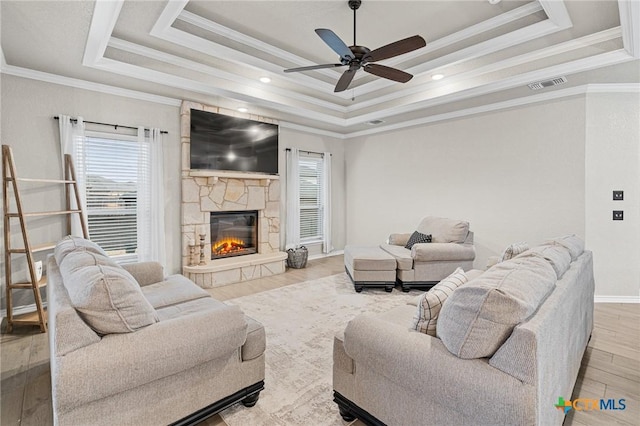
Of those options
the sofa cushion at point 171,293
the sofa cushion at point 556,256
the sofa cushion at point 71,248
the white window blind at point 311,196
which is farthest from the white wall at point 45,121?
the sofa cushion at point 556,256

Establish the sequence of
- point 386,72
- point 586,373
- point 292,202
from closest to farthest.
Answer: point 586,373, point 386,72, point 292,202

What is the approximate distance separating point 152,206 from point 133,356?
3.30 m

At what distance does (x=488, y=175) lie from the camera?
4.86 metres

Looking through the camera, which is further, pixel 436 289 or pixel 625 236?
pixel 625 236

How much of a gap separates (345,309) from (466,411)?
2.42m

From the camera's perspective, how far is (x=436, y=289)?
1753 millimetres

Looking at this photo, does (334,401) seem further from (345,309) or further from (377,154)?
(377,154)

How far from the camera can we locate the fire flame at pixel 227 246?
508 cm

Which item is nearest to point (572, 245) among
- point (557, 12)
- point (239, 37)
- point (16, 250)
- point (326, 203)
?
point (557, 12)

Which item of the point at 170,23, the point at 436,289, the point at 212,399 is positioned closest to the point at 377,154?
the point at 170,23

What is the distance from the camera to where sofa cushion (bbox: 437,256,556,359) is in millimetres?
1288

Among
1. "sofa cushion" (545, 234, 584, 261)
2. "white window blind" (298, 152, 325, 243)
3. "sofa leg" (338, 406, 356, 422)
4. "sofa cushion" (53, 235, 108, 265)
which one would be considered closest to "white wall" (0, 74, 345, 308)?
"sofa cushion" (53, 235, 108, 265)

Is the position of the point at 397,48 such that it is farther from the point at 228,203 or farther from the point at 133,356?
the point at 228,203

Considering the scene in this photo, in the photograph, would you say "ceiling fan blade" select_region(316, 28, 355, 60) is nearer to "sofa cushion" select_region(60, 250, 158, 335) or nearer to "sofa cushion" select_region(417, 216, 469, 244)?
"sofa cushion" select_region(60, 250, 158, 335)
